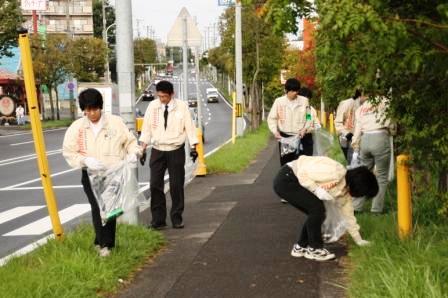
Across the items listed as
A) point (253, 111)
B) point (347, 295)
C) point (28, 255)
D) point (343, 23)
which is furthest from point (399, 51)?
point (253, 111)

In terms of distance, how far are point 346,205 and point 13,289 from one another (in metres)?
2.74

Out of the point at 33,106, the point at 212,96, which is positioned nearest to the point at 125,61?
the point at 33,106

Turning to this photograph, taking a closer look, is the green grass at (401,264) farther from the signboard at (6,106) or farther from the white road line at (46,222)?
the signboard at (6,106)

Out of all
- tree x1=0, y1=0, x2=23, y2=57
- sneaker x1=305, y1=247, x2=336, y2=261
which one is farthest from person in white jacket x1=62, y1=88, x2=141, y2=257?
tree x1=0, y1=0, x2=23, y2=57

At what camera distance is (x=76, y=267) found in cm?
505

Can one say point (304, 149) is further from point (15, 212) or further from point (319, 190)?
point (15, 212)

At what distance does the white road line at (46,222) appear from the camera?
8.49m

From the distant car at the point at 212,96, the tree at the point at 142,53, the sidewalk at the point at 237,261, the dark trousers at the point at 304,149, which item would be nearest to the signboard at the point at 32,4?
the sidewalk at the point at 237,261

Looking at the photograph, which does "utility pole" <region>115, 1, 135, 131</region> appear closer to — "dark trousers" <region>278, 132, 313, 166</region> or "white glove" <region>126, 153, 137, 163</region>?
"white glove" <region>126, 153, 137, 163</region>

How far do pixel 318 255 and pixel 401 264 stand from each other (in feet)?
3.54

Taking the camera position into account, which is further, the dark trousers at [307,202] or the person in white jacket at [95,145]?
the person in white jacket at [95,145]

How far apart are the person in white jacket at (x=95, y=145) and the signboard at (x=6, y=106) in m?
41.7

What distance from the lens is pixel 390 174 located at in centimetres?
736

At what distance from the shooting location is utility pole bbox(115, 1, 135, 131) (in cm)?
723
